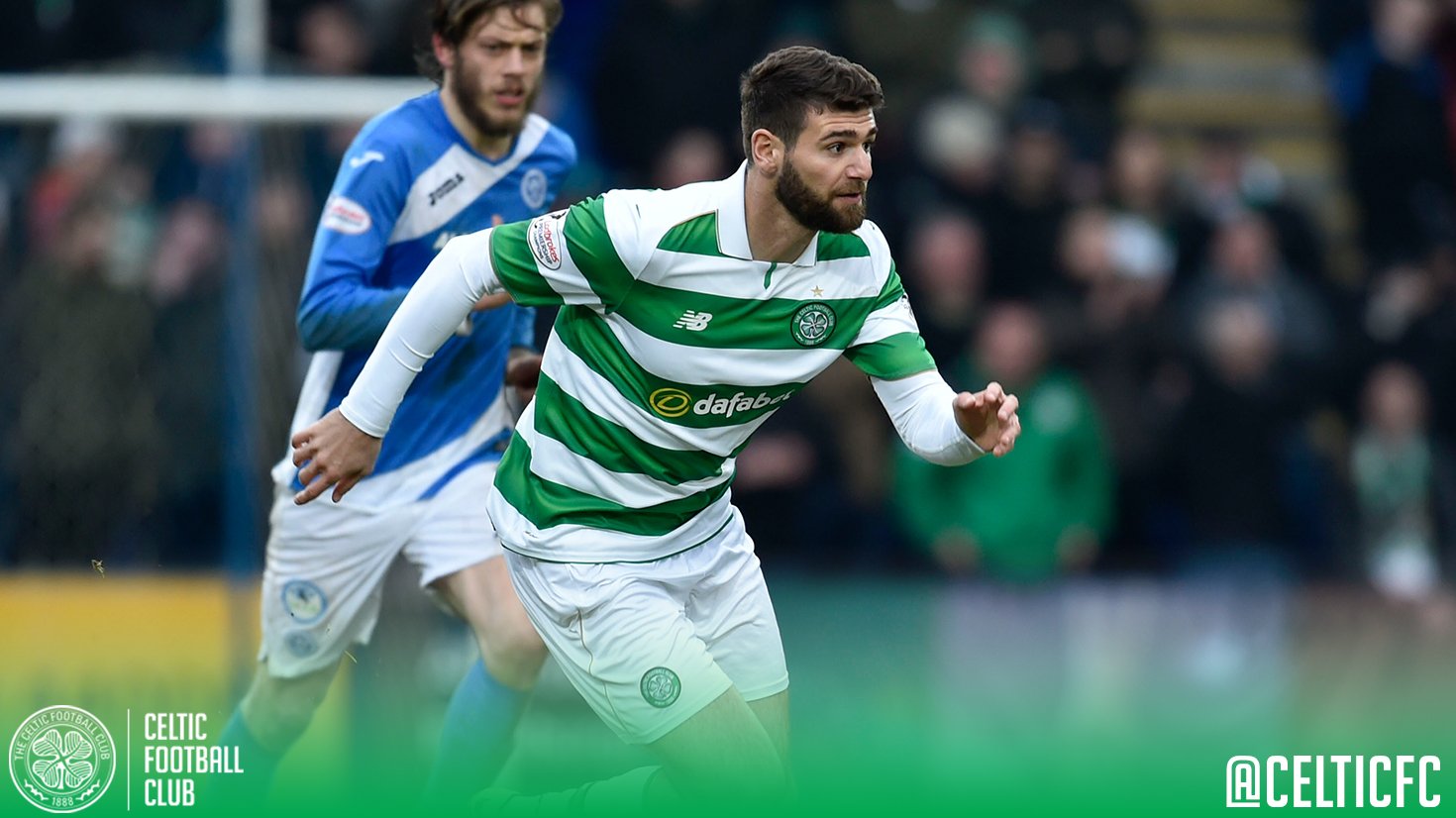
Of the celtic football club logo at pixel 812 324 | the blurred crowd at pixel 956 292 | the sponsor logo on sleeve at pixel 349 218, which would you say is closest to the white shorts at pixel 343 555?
the sponsor logo on sleeve at pixel 349 218

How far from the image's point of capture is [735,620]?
5469 mm

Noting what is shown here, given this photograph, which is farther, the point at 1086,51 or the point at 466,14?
the point at 1086,51

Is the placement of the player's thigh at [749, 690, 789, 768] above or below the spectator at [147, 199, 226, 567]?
below

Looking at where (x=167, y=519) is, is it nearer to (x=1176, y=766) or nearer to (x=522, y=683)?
(x=522, y=683)

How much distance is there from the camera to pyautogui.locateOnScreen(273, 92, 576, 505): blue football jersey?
18.9 ft

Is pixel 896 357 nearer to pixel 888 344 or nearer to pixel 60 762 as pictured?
pixel 888 344

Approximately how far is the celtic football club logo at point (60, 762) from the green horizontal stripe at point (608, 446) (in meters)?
2.05

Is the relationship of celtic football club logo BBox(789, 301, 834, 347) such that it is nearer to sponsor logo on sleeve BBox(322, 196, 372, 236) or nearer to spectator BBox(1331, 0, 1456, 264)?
sponsor logo on sleeve BBox(322, 196, 372, 236)

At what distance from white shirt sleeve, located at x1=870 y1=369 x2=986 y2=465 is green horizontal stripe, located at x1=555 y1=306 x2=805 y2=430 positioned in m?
0.28

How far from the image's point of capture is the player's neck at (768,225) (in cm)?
510

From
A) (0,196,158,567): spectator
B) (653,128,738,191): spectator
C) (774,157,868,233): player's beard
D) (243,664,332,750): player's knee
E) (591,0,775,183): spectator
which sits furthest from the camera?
(591,0,775,183): spectator

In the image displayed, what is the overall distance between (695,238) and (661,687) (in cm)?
115
